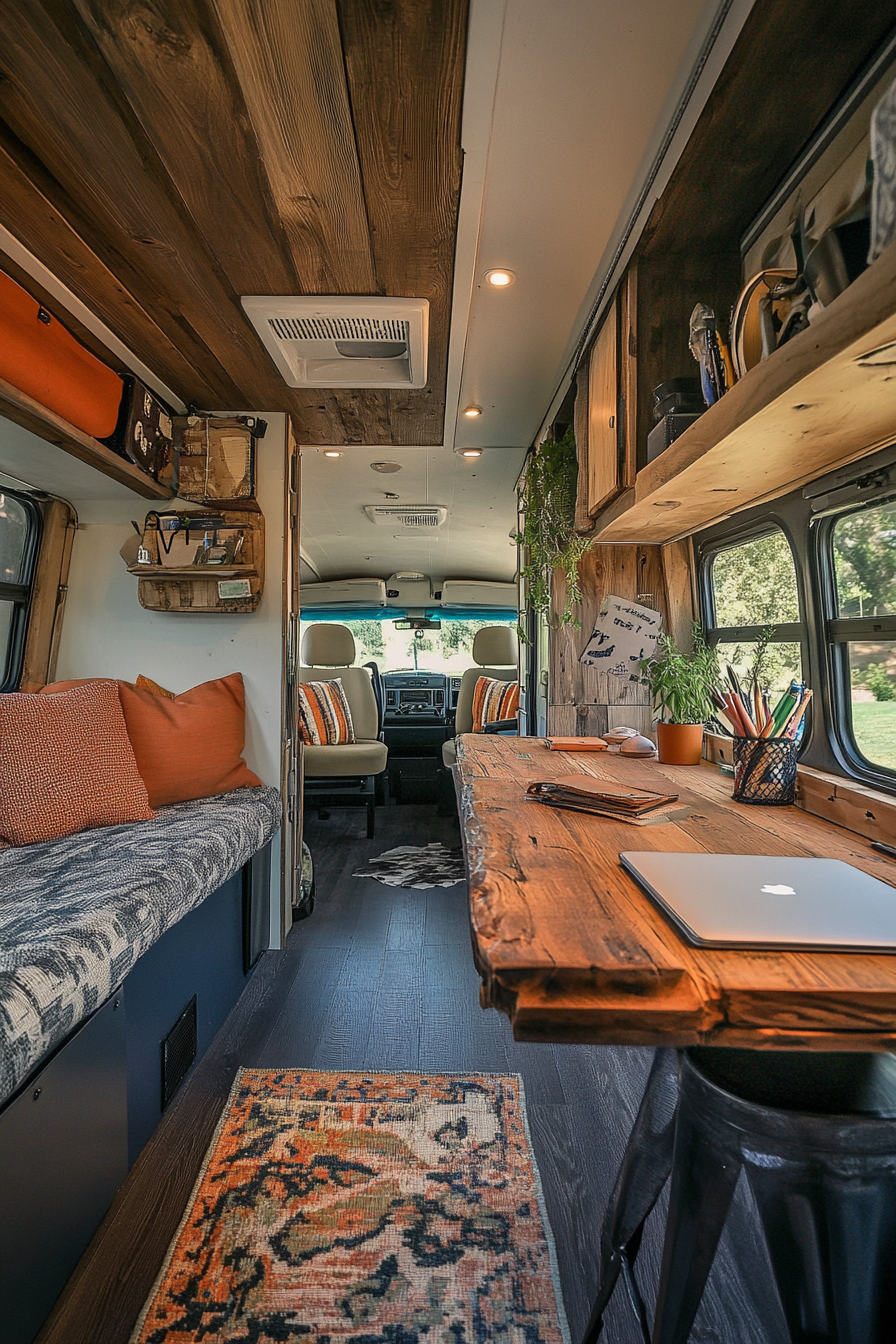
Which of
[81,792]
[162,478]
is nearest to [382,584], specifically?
[162,478]

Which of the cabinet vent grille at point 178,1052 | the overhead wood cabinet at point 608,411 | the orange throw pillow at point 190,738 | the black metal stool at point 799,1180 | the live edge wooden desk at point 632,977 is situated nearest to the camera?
the live edge wooden desk at point 632,977

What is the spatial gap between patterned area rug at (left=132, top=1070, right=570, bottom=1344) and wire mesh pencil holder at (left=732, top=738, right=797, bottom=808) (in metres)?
1.01

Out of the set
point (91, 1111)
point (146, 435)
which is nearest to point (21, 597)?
point (146, 435)

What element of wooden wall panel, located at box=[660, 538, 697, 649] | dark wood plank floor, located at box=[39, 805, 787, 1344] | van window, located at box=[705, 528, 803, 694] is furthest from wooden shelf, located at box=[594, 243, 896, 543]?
dark wood plank floor, located at box=[39, 805, 787, 1344]

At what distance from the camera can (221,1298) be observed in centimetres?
127

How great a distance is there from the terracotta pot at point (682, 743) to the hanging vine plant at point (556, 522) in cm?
82

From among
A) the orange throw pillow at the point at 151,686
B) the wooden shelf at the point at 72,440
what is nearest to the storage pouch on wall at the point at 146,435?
the wooden shelf at the point at 72,440

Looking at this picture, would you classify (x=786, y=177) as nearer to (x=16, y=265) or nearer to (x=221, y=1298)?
(x=16, y=265)

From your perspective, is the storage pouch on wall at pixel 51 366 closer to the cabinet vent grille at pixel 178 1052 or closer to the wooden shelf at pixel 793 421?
the wooden shelf at pixel 793 421

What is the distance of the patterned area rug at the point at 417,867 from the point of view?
151 inches

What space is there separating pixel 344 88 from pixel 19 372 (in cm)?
117

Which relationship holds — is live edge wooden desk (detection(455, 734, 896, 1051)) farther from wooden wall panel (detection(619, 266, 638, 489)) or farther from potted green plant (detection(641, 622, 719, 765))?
wooden wall panel (detection(619, 266, 638, 489))

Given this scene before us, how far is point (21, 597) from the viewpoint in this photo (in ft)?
9.41

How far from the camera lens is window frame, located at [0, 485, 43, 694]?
2826 millimetres
